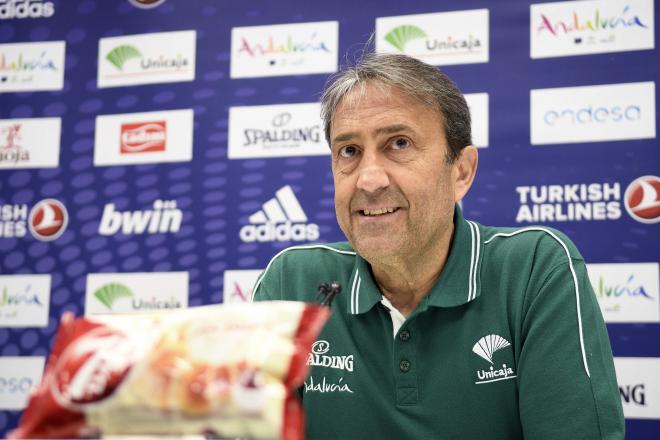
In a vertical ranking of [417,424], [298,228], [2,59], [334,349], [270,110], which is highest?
[2,59]

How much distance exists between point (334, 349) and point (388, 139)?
1.33 ft

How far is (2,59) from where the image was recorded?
10.3ft

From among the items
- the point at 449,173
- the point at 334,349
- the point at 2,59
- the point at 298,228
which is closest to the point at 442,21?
the point at 298,228

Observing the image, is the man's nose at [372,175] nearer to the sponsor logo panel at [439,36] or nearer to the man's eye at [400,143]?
the man's eye at [400,143]

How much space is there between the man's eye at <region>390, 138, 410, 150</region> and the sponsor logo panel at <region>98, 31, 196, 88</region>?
5.86 feet

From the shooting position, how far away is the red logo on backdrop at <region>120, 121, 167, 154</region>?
2.91 metres

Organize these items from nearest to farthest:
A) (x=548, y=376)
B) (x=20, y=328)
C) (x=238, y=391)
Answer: (x=238, y=391)
(x=548, y=376)
(x=20, y=328)

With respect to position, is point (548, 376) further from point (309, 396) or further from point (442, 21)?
point (442, 21)

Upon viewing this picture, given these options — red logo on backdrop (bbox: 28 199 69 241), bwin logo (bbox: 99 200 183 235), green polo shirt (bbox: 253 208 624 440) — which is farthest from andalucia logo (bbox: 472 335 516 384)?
red logo on backdrop (bbox: 28 199 69 241)

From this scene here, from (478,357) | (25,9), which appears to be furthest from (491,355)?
(25,9)

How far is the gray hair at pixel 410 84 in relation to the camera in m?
1.34

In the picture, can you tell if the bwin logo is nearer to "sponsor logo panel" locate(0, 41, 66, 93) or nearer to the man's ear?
"sponsor logo panel" locate(0, 41, 66, 93)

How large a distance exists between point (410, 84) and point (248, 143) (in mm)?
1536

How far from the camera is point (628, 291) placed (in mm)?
2355
